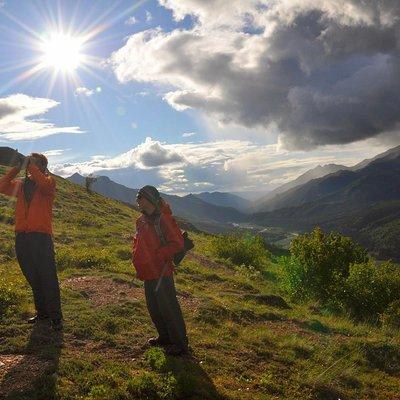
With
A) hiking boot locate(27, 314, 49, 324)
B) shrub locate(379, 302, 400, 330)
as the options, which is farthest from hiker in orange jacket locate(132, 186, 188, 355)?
shrub locate(379, 302, 400, 330)

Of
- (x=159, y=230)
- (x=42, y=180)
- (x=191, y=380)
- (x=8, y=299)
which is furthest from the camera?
(x=8, y=299)

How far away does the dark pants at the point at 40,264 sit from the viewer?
939cm

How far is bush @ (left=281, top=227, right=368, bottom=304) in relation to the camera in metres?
27.1

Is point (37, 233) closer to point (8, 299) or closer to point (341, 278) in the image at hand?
point (8, 299)

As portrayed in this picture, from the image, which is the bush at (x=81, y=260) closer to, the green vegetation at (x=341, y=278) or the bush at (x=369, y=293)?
the green vegetation at (x=341, y=278)

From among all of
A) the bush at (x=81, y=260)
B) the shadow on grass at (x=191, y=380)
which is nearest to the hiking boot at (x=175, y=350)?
the shadow on grass at (x=191, y=380)

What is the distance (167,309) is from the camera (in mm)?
8633

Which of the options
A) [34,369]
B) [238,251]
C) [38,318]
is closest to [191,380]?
[34,369]

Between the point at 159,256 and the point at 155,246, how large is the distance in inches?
9.6

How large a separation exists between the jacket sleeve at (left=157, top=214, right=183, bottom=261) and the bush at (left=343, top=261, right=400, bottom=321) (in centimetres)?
1567

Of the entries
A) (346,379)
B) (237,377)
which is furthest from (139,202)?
(346,379)

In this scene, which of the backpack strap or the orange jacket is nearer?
the backpack strap

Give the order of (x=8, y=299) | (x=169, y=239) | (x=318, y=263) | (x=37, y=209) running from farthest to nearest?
(x=318, y=263)
(x=8, y=299)
(x=37, y=209)
(x=169, y=239)

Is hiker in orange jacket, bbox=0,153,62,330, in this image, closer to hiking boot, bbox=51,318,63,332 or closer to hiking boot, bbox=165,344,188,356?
hiking boot, bbox=51,318,63,332
